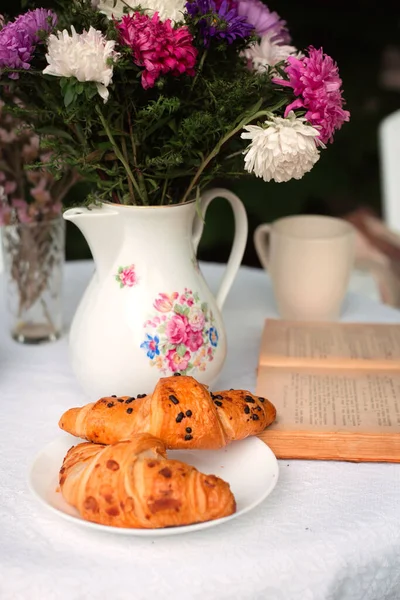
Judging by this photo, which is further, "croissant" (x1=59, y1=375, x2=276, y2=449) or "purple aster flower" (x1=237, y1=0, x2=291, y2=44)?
"purple aster flower" (x1=237, y1=0, x2=291, y2=44)

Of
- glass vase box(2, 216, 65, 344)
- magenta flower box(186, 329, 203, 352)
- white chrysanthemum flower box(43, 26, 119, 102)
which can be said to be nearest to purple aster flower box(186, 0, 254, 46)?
white chrysanthemum flower box(43, 26, 119, 102)

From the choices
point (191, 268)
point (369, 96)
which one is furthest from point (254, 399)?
point (369, 96)

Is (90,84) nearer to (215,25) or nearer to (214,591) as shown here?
(215,25)

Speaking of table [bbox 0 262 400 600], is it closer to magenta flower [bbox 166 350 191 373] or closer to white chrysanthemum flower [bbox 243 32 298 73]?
magenta flower [bbox 166 350 191 373]

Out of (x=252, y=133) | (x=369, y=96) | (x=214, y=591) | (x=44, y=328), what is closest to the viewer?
(x=214, y=591)

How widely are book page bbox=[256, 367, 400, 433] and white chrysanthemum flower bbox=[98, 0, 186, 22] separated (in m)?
0.46

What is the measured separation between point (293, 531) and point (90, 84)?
0.50m

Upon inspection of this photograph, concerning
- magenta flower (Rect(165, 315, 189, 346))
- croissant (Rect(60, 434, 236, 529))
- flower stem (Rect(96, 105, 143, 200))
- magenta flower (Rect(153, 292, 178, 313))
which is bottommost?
croissant (Rect(60, 434, 236, 529))

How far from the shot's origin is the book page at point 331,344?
1.13m

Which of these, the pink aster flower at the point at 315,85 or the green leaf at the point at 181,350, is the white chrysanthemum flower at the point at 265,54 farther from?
the green leaf at the point at 181,350

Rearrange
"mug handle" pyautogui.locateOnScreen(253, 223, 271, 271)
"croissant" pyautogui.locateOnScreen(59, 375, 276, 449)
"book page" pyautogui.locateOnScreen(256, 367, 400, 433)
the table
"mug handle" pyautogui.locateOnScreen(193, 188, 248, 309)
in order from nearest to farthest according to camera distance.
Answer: the table, "croissant" pyautogui.locateOnScreen(59, 375, 276, 449), "book page" pyautogui.locateOnScreen(256, 367, 400, 433), "mug handle" pyautogui.locateOnScreen(193, 188, 248, 309), "mug handle" pyautogui.locateOnScreen(253, 223, 271, 271)

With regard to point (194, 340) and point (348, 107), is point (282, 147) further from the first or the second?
point (348, 107)

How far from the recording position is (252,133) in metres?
0.88

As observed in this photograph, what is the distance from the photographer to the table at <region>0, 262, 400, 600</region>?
2.37 ft
